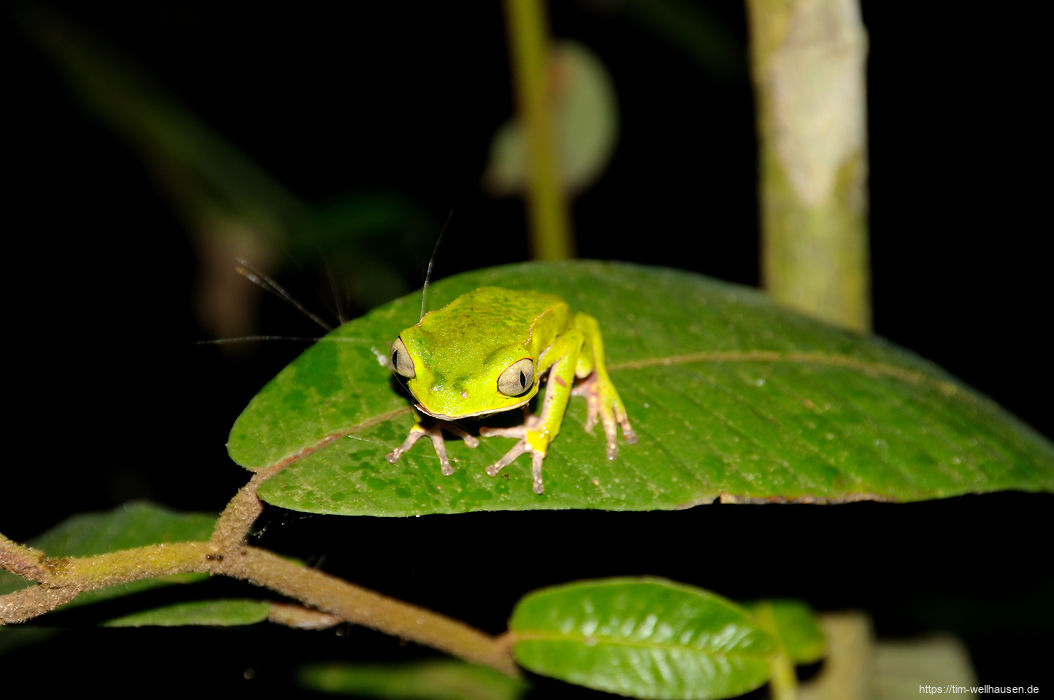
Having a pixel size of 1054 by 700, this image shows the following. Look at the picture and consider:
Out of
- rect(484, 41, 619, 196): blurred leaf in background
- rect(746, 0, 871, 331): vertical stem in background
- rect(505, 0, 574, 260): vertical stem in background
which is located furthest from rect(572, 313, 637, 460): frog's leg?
rect(484, 41, 619, 196): blurred leaf in background

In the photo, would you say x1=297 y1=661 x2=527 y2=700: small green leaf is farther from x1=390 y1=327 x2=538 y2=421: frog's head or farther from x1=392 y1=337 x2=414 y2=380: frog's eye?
x1=392 y1=337 x2=414 y2=380: frog's eye

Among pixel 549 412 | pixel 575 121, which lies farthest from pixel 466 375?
pixel 575 121

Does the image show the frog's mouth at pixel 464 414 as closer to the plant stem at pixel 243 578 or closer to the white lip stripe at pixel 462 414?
the white lip stripe at pixel 462 414

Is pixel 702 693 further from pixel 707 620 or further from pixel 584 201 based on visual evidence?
pixel 584 201

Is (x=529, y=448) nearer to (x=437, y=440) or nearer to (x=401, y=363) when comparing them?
(x=437, y=440)

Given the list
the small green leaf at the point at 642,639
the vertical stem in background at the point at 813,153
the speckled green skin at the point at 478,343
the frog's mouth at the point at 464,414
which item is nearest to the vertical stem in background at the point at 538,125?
the vertical stem in background at the point at 813,153

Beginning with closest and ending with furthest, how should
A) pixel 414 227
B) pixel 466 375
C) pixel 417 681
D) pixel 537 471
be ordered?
1. pixel 537 471
2. pixel 466 375
3. pixel 417 681
4. pixel 414 227
